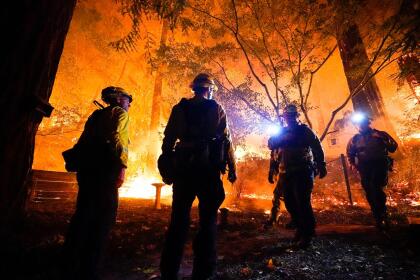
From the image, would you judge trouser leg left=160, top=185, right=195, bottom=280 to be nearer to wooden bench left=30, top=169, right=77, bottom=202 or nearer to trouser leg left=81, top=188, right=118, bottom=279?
trouser leg left=81, top=188, right=118, bottom=279

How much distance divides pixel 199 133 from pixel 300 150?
7.65ft

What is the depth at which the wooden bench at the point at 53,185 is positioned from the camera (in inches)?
396

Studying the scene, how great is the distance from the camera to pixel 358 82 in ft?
41.1

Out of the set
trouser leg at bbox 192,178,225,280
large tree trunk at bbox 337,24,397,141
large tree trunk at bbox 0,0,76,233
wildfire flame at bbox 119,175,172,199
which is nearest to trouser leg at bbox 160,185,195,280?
trouser leg at bbox 192,178,225,280

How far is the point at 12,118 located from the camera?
2.26m

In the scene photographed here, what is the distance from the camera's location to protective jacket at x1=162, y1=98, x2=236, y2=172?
2988 millimetres

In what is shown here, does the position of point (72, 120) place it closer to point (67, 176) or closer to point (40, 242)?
point (67, 176)

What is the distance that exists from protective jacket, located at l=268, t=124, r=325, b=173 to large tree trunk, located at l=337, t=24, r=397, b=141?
933 centimetres

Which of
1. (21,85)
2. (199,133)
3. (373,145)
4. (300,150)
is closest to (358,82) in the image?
(373,145)

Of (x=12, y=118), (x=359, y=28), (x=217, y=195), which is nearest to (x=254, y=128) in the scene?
(x=359, y=28)

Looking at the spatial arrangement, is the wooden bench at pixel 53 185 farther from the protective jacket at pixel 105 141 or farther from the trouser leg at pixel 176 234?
the trouser leg at pixel 176 234

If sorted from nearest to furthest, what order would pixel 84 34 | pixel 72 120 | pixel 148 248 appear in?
pixel 148 248 < pixel 72 120 < pixel 84 34

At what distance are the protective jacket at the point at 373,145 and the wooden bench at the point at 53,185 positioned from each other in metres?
10.4

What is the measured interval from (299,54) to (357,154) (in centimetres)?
748
